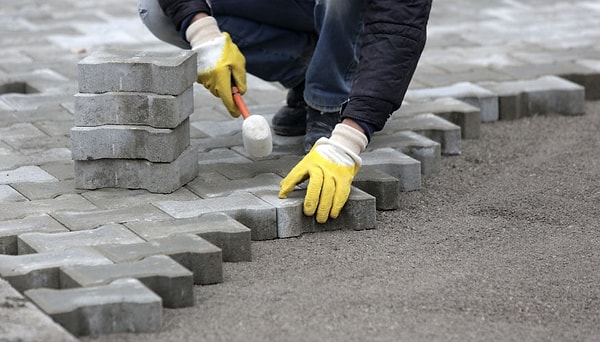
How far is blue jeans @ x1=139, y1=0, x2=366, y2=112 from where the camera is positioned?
3.73 m

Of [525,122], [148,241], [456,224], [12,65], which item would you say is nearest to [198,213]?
[148,241]

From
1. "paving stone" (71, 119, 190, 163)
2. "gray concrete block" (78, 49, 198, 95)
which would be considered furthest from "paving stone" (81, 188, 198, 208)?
"gray concrete block" (78, 49, 198, 95)

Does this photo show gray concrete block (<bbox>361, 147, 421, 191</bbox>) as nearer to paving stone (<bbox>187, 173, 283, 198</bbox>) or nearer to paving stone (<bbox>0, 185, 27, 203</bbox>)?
paving stone (<bbox>187, 173, 283, 198</bbox>)

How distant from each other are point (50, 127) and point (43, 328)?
1954 millimetres

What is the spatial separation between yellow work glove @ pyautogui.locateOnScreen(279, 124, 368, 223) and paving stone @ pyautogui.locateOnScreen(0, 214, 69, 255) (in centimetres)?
70

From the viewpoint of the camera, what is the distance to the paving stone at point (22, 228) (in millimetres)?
2986

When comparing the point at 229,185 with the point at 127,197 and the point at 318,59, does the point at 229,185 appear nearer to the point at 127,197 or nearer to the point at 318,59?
the point at 127,197

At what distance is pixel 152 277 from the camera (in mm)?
2676

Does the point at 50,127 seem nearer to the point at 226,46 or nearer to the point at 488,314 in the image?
the point at 226,46

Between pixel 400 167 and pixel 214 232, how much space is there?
968 millimetres

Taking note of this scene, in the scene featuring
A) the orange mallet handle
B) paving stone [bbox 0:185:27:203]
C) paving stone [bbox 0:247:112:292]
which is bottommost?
paving stone [bbox 0:247:112:292]

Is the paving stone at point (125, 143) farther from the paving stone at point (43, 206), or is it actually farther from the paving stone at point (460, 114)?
the paving stone at point (460, 114)

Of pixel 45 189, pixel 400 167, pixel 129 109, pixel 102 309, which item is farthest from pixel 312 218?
pixel 102 309

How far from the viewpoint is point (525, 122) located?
4.73m
